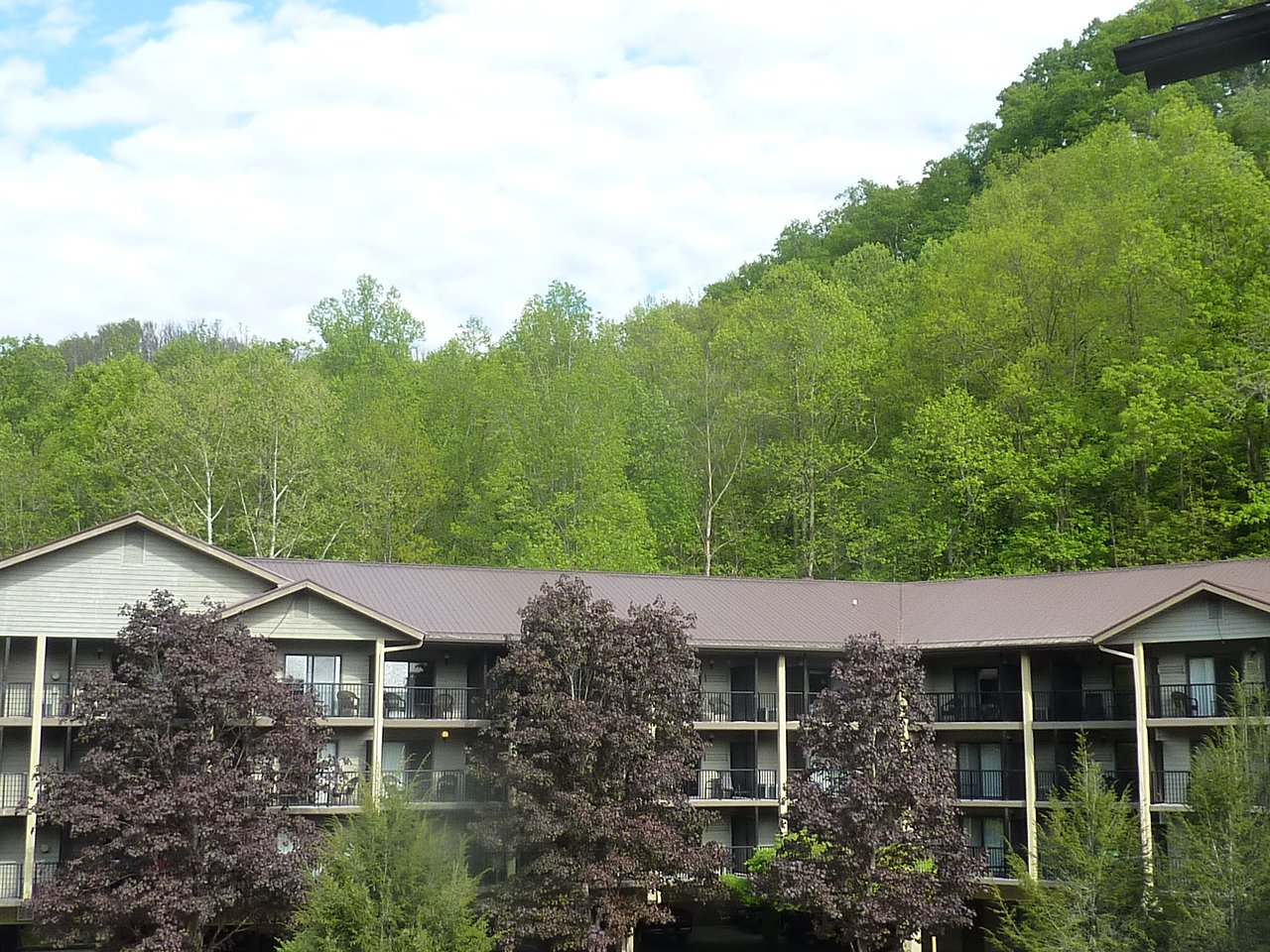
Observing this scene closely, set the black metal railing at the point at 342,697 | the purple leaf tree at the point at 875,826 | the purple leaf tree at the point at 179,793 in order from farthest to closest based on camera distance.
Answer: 1. the black metal railing at the point at 342,697
2. the purple leaf tree at the point at 875,826
3. the purple leaf tree at the point at 179,793

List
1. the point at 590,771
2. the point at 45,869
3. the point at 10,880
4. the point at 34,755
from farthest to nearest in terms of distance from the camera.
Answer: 1. the point at 45,869
2. the point at 34,755
3. the point at 10,880
4. the point at 590,771

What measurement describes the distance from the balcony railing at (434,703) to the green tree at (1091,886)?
15588mm

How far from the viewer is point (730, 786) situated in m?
41.6

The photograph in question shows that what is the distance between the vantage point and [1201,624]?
36.7 metres

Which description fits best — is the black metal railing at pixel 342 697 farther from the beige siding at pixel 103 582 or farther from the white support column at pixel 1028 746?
the white support column at pixel 1028 746

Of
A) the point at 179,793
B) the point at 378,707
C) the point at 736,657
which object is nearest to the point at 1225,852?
the point at 736,657

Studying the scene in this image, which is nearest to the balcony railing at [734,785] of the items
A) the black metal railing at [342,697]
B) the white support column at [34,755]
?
the black metal railing at [342,697]

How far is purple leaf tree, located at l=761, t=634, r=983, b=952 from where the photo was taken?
33125 millimetres

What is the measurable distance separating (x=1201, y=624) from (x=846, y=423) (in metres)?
27.7

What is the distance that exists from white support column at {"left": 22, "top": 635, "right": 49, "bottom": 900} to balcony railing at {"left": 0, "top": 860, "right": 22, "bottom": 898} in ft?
0.81

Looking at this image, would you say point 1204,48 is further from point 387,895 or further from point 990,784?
point 990,784

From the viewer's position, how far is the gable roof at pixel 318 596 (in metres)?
35.8

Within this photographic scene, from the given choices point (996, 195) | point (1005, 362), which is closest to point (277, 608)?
point (1005, 362)

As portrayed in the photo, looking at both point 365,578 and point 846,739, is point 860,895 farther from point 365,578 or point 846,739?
point 365,578
